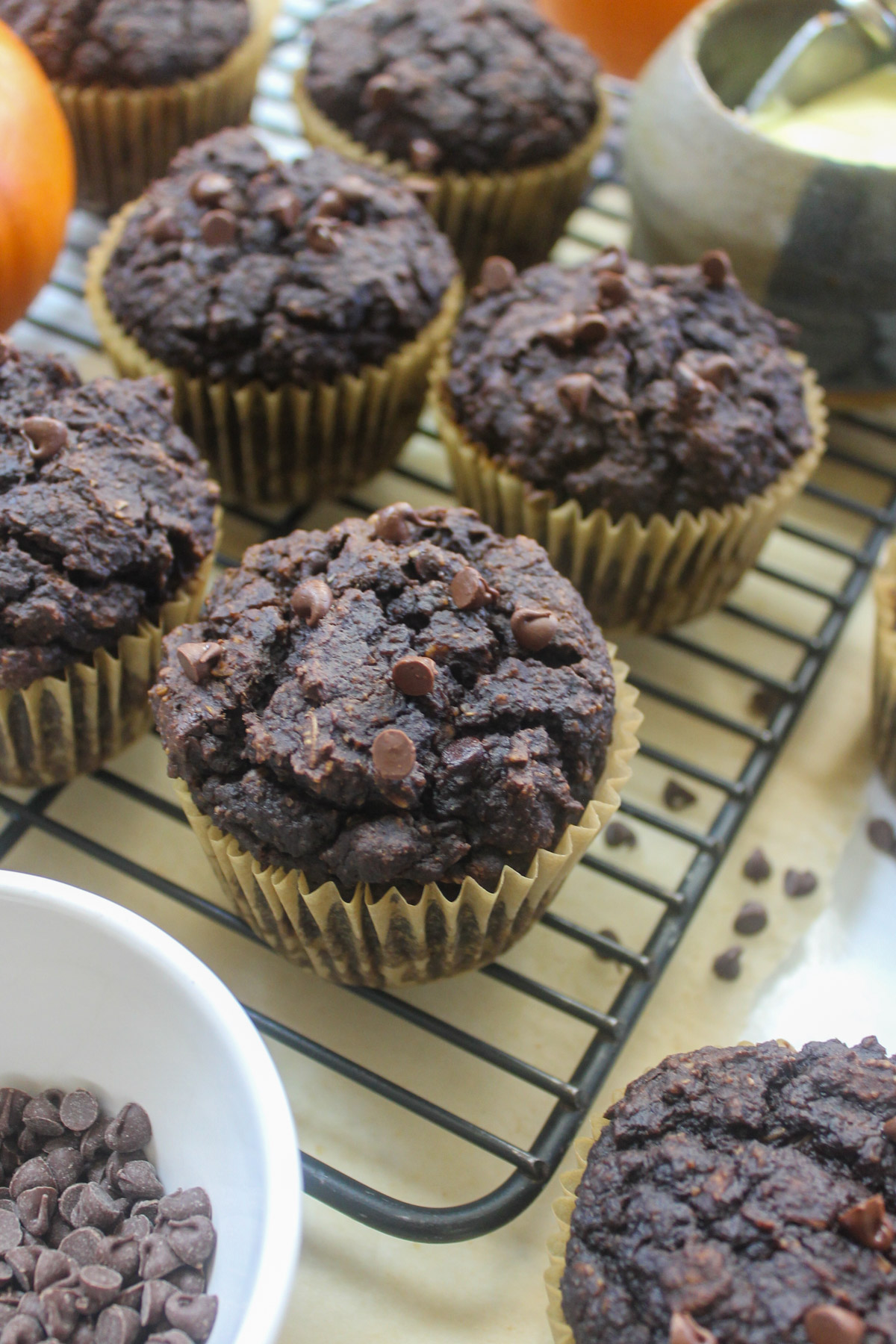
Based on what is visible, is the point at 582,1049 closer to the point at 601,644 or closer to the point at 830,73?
the point at 601,644

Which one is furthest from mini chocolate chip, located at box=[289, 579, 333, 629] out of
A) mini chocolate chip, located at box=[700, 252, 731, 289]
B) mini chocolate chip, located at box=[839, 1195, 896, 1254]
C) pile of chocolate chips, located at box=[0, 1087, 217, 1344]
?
mini chocolate chip, located at box=[700, 252, 731, 289]

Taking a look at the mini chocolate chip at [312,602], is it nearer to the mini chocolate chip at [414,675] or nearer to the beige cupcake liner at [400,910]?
the mini chocolate chip at [414,675]

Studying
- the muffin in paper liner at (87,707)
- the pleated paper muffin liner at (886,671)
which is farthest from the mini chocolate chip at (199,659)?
the pleated paper muffin liner at (886,671)

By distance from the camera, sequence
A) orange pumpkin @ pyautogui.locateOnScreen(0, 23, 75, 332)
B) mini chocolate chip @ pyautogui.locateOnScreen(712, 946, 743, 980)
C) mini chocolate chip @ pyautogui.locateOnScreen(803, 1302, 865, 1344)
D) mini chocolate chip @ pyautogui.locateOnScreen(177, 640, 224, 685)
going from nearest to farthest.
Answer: mini chocolate chip @ pyautogui.locateOnScreen(803, 1302, 865, 1344), mini chocolate chip @ pyautogui.locateOnScreen(177, 640, 224, 685), mini chocolate chip @ pyautogui.locateOnScreen(712, 946, 743, 980), orange pumpkin @ pyautogui.locateOnScreen(0, 23, 75, 332)

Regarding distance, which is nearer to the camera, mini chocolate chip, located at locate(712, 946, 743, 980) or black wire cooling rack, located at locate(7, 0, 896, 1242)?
black wire cooling rack, located at locate(7, 0, 896, 1242)

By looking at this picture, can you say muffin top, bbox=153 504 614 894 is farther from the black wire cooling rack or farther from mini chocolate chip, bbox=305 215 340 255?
mini chocolate chip, bbox=305 215 340 255

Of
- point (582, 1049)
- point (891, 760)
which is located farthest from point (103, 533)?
point (891, 760)

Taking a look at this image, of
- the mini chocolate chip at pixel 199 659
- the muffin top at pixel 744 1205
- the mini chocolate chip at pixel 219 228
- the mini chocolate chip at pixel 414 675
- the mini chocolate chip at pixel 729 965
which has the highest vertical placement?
the mini chocolate chip at pixel 219 228

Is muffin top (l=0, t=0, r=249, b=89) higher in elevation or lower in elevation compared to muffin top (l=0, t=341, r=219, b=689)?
higher

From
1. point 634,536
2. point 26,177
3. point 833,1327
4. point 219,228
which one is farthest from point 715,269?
point 833,1327
